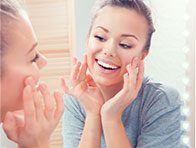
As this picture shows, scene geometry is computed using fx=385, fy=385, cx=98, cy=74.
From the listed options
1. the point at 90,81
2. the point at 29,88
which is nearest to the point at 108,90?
the point at 90,81

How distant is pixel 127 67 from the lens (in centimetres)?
63

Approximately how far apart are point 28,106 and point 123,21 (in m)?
0.26

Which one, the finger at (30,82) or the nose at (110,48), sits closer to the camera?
the finger at (30,82)

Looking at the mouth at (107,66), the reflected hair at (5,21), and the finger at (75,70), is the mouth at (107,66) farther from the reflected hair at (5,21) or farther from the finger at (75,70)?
the reflected hair at (5,21)

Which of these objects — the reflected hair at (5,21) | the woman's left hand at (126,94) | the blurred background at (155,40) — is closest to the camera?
the reflected hair at (5,21)

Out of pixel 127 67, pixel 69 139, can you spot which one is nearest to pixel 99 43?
pixel 127 67

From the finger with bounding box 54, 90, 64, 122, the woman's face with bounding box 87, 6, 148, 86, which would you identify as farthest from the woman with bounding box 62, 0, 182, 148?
the finger with bounding box 54, 90, 64, 122

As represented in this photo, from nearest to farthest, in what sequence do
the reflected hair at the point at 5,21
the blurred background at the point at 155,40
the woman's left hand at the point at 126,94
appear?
the reflected hair at the point at 5,21 → the woman's left hand at the point at 126,94 → the blurred background at the point at 155,40

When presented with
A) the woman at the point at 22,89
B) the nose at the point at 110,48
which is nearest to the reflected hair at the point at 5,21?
the woman at the point at 22,89

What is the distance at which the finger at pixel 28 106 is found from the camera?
45cm

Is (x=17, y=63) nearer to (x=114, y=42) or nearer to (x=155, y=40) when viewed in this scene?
(x=114, y=42)

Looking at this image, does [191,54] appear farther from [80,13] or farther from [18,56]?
[18,56]

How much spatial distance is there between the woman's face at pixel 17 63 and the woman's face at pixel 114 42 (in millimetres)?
189

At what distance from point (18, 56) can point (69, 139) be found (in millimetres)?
274
